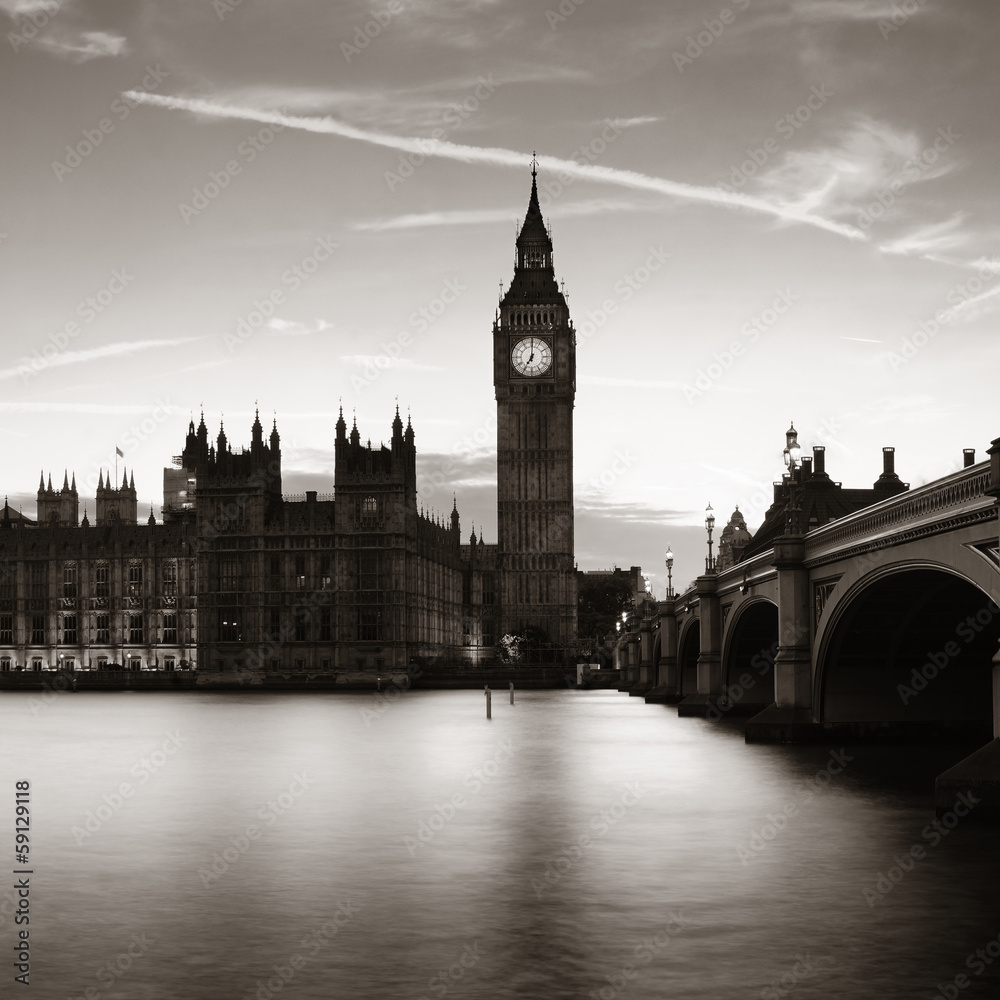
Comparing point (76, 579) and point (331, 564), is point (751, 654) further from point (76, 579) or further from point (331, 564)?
point (76, 579)

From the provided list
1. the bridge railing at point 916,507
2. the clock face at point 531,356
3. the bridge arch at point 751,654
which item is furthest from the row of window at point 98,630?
the bridge railing at point 916,507

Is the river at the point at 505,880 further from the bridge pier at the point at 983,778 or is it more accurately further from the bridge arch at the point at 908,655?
the bridge arch at the point at 908,655

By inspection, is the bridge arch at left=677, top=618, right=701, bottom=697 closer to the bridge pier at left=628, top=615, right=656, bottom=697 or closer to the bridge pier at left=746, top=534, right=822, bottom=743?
the bridge pier at left=628, top=615, right=656, bottom=697

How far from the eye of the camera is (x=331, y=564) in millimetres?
153000

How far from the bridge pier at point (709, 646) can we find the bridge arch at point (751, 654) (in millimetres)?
646

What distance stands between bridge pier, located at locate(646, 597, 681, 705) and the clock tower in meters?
81.0

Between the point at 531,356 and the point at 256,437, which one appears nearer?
the point at 256,437

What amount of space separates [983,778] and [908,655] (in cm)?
2184

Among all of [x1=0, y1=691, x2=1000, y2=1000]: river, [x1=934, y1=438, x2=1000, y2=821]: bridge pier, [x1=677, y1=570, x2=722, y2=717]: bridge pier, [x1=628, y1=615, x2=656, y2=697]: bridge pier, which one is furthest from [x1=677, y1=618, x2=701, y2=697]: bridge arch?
[x1=934, y1=438, x2=1000, y2=821]: bridge pier

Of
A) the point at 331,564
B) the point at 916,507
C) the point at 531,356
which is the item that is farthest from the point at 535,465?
the point at 916,507

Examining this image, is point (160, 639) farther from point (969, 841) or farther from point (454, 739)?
point (969, 841)

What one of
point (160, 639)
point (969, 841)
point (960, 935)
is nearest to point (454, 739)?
point (969, 841)

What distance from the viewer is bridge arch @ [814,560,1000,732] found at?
136 ft

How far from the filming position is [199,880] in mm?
20859
